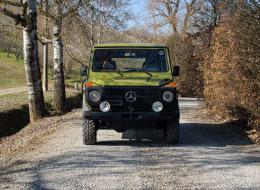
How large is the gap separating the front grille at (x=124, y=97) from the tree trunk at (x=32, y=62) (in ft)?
22.3

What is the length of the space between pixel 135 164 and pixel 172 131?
7.75ft

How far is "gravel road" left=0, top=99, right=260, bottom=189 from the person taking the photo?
27.1 ft

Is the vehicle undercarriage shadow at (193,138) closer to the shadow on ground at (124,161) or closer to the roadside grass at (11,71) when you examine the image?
the shadow on ground at (124,161)

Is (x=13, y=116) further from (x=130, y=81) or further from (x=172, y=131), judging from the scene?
(x=172, y=131)

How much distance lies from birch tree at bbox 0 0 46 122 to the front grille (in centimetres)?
680

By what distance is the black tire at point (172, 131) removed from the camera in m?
11.8

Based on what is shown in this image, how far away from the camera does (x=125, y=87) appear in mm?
11430

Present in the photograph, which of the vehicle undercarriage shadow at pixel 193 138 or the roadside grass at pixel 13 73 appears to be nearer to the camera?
the vehicle undercarriage shadow at pixel 193 138

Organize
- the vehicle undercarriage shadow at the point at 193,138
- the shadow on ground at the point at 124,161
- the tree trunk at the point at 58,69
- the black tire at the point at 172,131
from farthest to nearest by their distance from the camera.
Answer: the tree trunk at the point at 58,69 → the vehicle undercarriage shadow at the point at 193,138 → the black tire at the point at 172,131 → the shadow on ground at the point at 124,161

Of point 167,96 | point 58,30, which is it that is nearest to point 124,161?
point 167,96

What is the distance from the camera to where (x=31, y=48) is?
1750 centimetres

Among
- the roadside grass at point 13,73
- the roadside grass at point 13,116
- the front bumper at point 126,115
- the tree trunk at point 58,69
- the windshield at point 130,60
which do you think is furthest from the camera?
the roadside grass at point 13,73

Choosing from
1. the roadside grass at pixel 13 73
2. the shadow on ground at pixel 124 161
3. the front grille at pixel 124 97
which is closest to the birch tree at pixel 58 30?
the shadow on ground at pixel 124 161

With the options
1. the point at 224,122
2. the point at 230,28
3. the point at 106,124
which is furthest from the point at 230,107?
the point at 106,124
